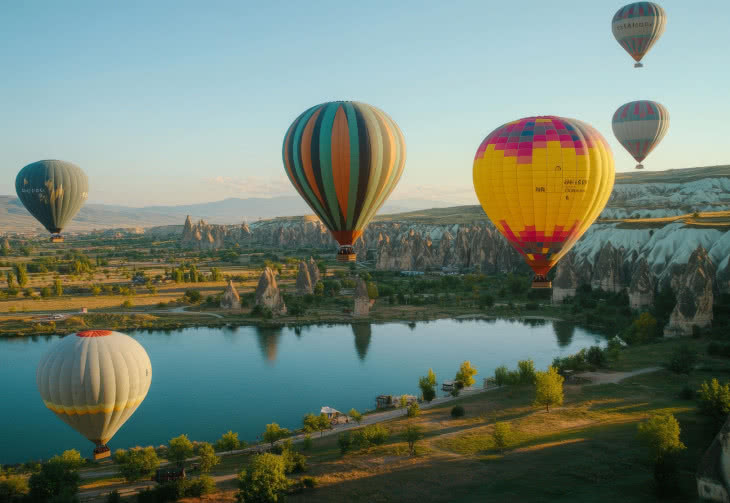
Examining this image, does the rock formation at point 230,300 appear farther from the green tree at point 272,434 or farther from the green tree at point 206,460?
the green tree at point 206,460

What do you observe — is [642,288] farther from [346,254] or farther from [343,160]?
[343,160]

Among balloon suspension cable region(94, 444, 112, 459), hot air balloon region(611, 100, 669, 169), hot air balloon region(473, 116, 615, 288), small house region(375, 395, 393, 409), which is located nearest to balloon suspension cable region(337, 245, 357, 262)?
hot air balloon region(473, 116, 615, 288)

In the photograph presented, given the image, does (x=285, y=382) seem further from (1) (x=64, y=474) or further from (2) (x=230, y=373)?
(1) (x=64, y=474)

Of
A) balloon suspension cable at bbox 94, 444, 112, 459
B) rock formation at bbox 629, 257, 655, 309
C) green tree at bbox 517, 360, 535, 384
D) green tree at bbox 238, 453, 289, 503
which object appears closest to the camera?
green tree at bbox 238, 453, 289, 503

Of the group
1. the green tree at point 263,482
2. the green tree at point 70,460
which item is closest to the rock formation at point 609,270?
the green tree at point 263,482

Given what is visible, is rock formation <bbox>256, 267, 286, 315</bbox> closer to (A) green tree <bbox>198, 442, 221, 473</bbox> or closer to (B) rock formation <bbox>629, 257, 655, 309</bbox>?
(B) rock formation <bbox>629, 257, 655, 309</bbox>

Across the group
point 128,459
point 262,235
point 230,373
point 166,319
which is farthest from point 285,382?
→ point 262,235
